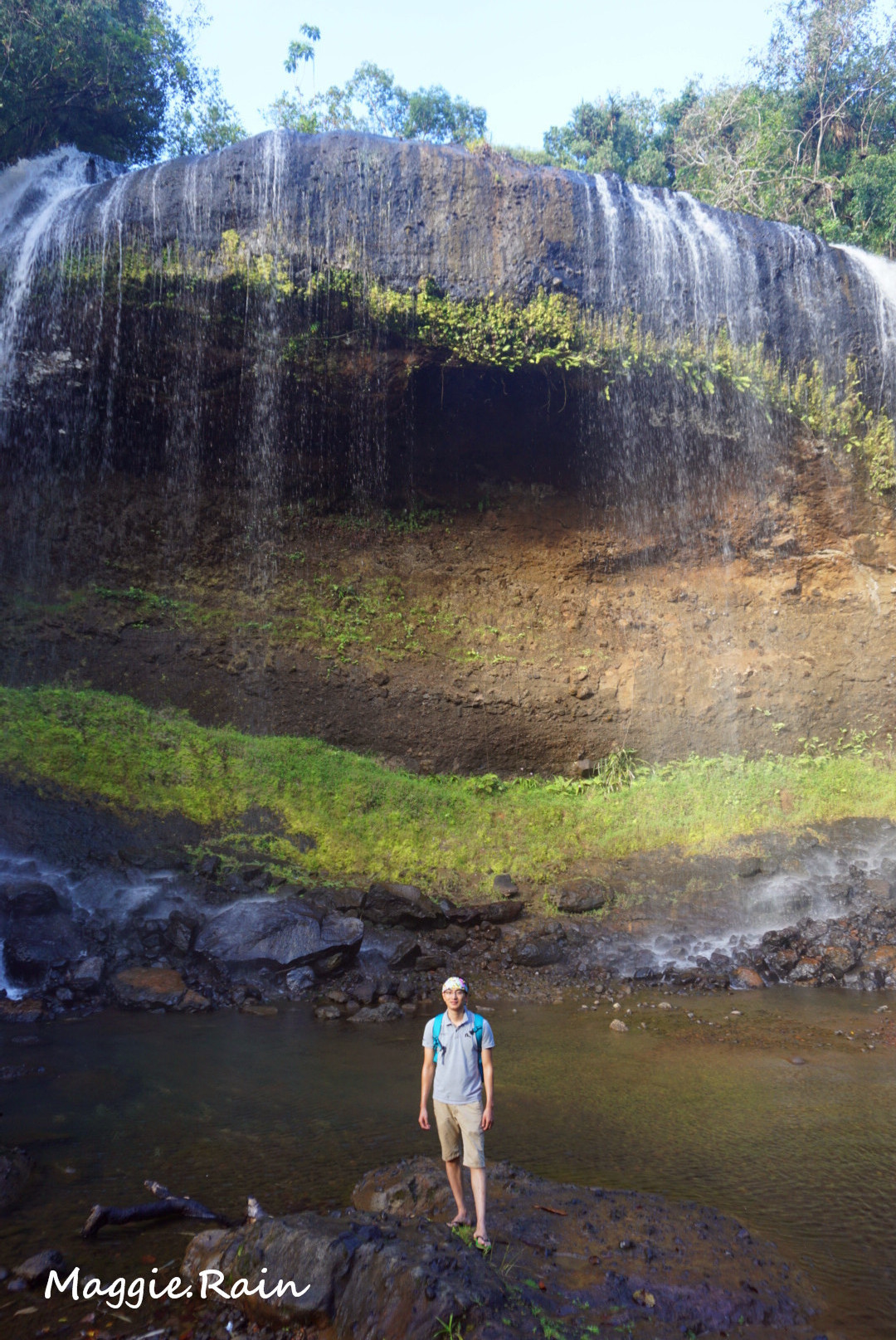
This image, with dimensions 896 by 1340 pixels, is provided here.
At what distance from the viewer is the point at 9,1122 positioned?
505cm

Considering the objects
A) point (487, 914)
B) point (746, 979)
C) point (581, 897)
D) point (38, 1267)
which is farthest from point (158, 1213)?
point (581, 897)

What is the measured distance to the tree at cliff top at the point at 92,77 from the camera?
13406mm

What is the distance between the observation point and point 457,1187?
381 centimetres

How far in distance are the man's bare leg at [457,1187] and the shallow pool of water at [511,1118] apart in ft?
2.34

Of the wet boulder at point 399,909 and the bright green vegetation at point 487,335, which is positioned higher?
the bright green vegetation at point 487,335

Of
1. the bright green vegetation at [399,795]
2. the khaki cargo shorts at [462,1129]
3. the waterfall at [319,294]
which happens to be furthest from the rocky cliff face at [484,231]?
the khaki cargo shorts at [462,1129]

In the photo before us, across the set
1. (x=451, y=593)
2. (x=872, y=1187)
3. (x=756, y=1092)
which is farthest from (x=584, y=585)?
(x=872, y=1187)

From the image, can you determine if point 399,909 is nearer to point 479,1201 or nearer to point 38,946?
point 38,946

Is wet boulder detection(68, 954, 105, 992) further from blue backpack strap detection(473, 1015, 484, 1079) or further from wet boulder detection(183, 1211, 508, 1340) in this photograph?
blue backpack strap detection(473, 1015, 484, 1079)

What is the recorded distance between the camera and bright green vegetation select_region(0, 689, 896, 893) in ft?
35.3

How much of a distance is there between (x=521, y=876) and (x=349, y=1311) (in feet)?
26.6

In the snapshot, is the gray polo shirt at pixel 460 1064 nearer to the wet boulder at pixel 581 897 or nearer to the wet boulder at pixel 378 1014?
the wet boulder at pixel 378 1014

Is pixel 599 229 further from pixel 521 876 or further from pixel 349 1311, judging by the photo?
pixel 349 1311

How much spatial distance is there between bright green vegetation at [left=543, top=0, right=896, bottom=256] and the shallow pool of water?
1748 cm
